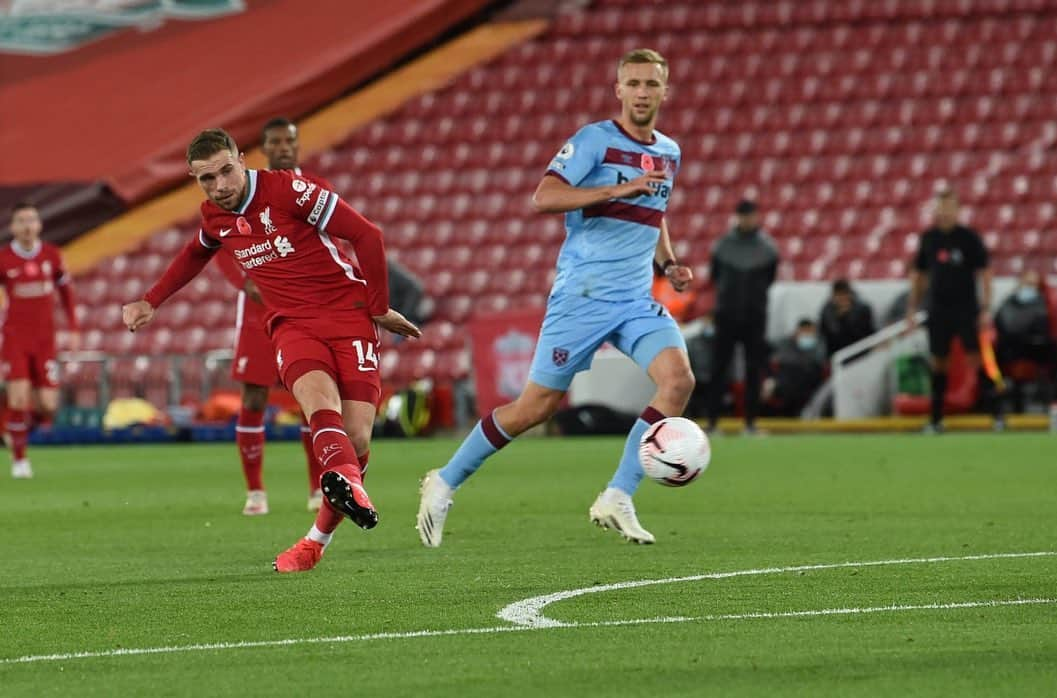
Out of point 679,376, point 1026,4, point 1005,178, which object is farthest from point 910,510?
point 1026,4

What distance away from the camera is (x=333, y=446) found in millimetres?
7188

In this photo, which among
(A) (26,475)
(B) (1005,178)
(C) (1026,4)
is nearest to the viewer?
(A) (26,475)

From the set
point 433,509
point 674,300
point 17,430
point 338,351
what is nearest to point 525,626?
point 338,351

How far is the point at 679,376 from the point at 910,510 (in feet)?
8.28

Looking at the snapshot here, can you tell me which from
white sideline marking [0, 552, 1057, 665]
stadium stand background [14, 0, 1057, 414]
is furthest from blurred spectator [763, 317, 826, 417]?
white sideline marking [0, 552, 1057, 665]

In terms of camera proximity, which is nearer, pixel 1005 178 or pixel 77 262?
pixel 1005 178

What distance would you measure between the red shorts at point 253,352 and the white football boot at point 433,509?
195 cm

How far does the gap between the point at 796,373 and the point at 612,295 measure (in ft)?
41.0

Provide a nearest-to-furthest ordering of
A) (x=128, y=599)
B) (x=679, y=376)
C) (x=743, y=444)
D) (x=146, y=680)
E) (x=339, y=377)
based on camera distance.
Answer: (x=146, y=680) → (x=128, y=599) → (x=339, y=377) → (x=679, y=376) → (x=743, y=444)

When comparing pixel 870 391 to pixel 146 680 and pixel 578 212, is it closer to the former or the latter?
pixel 578 212

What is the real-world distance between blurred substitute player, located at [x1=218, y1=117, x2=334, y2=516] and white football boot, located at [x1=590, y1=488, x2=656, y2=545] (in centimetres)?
185

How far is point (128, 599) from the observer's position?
673 centimetres

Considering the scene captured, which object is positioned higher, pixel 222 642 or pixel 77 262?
pixel 77 262

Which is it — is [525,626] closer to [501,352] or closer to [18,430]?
[18,430]
